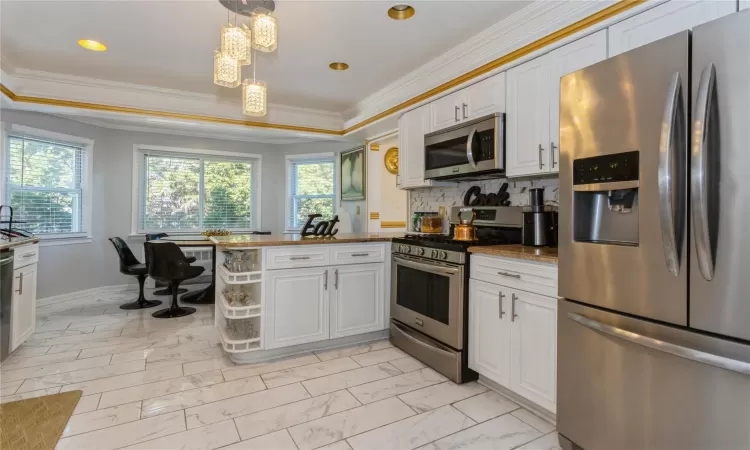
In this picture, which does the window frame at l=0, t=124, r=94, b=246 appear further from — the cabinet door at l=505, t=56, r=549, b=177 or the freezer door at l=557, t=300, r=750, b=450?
the freezer door at l=557, t=300, r=750, b=450

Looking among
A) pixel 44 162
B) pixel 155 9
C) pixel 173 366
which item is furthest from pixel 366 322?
pixel 44 162

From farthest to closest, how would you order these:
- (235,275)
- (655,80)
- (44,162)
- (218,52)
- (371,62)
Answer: (44,162) → (371,62) → (235,275) → (218,52) → (655,80)

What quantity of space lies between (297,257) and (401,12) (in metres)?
1.89

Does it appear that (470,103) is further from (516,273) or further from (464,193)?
(516,273)

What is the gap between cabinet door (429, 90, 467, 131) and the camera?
3.03 m

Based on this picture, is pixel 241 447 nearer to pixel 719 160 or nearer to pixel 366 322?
pixel 366 322

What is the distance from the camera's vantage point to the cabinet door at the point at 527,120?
2383 mm

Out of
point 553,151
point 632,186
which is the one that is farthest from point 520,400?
→ point 553,151

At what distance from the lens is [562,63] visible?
7.42 ft

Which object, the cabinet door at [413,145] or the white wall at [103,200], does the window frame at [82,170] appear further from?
the cabinet door at [413,145]

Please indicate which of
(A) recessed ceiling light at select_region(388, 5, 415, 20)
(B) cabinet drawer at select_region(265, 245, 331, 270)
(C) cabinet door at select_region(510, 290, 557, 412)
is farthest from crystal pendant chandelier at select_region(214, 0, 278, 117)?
(C) cabinet door at select_region(510, 290, 557, 412)

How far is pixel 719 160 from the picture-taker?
4.04 feet

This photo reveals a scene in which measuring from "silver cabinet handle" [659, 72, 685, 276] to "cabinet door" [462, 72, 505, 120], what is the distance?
4.59ft

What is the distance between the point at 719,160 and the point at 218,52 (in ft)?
8.12
